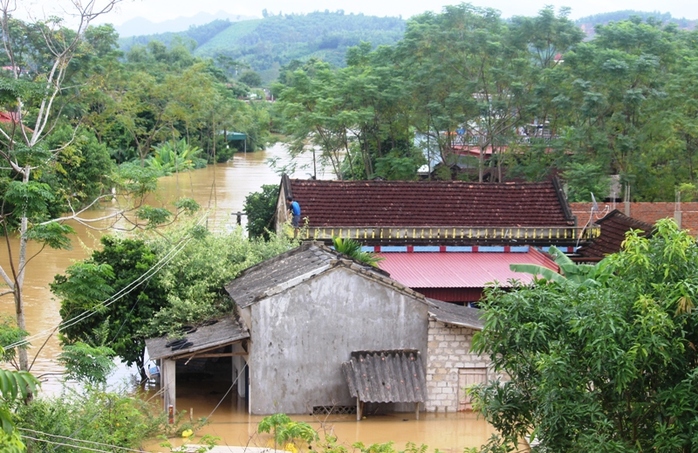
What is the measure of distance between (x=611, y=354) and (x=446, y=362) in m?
6.94

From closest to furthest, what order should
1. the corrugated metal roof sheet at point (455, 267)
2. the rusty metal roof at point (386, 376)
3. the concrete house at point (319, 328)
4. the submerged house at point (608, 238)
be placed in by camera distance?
1. the rusty metal roof at point (386, 376)
2. the concrete house at point (319, 328)
3. the corrugated metal roof sheet at point (455, 267)
4. the submerged house at point (608, 238)

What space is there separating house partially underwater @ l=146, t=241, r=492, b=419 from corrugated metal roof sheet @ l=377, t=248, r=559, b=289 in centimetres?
319

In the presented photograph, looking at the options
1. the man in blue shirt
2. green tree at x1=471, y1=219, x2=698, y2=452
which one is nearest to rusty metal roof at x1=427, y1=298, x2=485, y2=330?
the man in blue shirt

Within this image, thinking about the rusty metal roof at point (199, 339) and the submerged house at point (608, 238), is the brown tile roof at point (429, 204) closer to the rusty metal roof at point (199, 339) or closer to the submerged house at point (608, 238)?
the submerged house at point (608, 238)

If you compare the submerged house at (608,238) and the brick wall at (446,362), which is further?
the submerged house at (608,238)

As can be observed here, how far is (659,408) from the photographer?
26.2ft

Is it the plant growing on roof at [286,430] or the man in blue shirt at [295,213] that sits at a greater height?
the man in blue shirt at [295,213]

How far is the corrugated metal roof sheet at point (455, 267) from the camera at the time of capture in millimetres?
17953

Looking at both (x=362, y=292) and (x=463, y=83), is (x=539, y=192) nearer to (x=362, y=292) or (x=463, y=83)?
(x=362, y=292)

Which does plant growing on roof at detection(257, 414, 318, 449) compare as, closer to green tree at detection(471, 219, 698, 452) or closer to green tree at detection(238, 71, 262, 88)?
green tree at detection(471, 219, 698, 452)

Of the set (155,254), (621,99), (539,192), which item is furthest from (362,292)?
(621,99)

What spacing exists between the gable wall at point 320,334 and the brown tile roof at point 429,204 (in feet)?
18.4

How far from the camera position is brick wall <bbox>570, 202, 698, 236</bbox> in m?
23.7

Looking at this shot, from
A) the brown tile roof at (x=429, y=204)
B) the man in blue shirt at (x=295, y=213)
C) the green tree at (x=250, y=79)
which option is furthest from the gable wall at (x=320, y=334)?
the green tree at (x=250, y=79)
